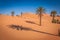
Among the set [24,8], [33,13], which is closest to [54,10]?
[33,13]

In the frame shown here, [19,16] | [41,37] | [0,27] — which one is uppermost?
[19,16]

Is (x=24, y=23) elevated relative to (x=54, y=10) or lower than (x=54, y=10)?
lower

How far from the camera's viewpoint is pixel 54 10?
10.7 ft

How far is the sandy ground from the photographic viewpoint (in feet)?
10.1

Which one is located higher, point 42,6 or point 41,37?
point 42,6

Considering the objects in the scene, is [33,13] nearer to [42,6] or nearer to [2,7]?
[42,6]

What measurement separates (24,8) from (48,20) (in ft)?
2.11

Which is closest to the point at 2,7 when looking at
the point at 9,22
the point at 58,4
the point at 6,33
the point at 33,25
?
the point at 9,22

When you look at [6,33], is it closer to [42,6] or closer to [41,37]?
[41,37]

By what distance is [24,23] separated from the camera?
321 centimetres

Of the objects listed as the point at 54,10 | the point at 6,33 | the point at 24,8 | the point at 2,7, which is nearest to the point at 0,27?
the point at 6,33

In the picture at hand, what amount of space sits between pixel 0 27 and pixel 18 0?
2.54 feet

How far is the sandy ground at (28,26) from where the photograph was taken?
10.1ft

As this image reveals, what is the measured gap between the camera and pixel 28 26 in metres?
3.21
